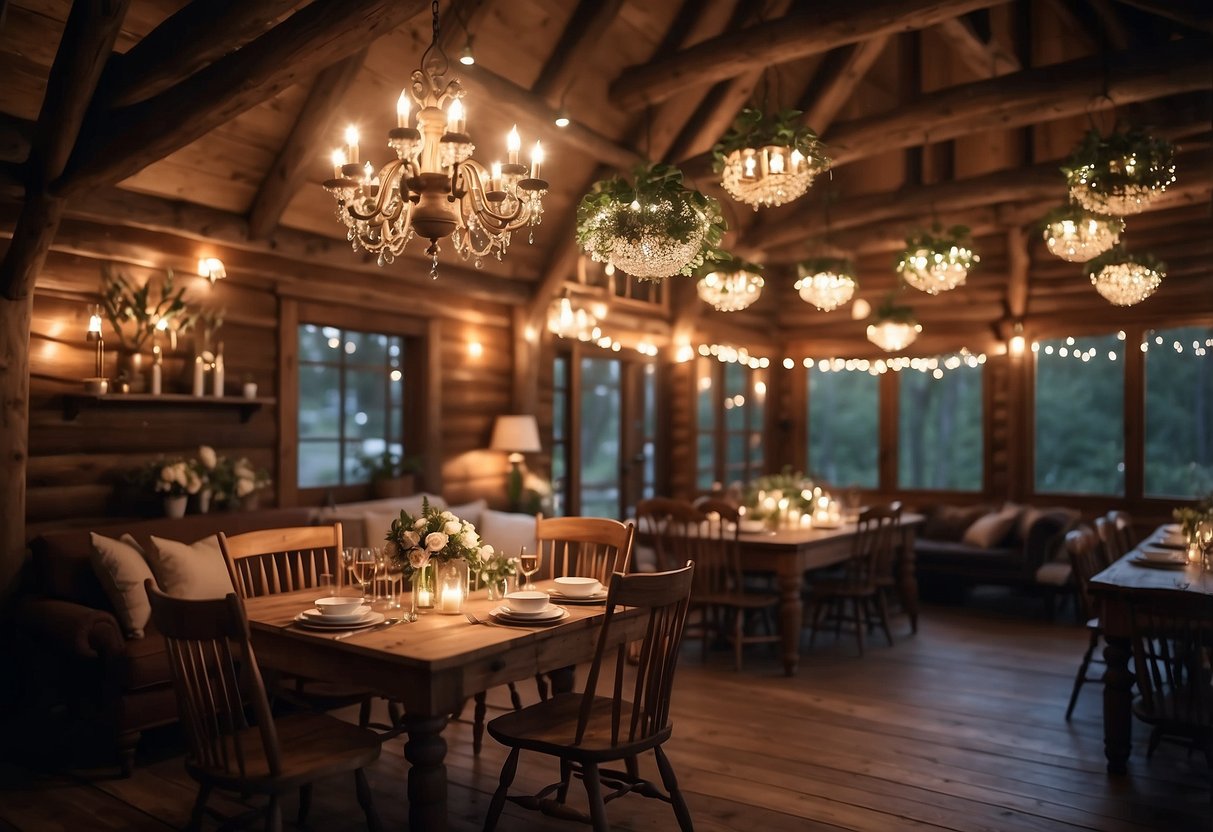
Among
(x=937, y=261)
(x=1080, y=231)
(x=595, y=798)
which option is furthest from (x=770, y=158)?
(x=595, y=798)

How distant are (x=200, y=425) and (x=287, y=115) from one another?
1936 millimetres

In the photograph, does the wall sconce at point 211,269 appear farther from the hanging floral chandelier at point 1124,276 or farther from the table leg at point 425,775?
the hanging floral chandelier at point 1124,276

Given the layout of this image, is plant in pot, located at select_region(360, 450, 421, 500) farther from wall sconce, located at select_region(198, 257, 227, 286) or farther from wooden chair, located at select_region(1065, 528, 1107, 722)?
wooden chair, located at select_region(1065, 528, 1107, 722)

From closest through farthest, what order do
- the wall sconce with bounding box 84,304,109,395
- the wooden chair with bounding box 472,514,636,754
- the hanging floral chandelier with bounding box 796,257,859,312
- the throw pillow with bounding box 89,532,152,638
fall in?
1. the wooden chair with bounding box 472,514,636,754
2. the throw pillow with bounding box 89,532,152,638
3. the wall sconce with bounding box 84,304,109,395
4. the hanging floral chandelier with bounding box 796,257,859,312

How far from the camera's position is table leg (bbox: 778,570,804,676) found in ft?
18.9

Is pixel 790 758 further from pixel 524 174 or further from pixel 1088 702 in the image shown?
pixel 524 174

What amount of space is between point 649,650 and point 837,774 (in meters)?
1.58

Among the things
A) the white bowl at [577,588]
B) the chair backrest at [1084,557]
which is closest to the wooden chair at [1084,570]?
the chair backrest at [1084,557]

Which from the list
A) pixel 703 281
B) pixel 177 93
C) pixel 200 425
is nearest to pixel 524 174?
pixel 177 93

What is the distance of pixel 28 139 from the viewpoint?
4656 mm

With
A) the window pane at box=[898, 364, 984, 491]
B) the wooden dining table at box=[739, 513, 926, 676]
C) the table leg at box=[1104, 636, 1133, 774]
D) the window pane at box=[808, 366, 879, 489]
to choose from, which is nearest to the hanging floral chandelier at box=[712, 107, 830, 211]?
the wooden dining table at box=[739, 513, 926, 676]

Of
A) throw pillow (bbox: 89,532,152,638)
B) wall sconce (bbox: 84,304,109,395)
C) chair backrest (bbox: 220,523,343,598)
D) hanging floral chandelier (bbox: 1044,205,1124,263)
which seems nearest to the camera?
chair backrest (bbox: 220,523,343,598)

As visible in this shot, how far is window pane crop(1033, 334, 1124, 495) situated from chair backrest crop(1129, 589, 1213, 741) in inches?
243

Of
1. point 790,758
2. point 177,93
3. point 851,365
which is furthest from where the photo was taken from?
point 851,365
